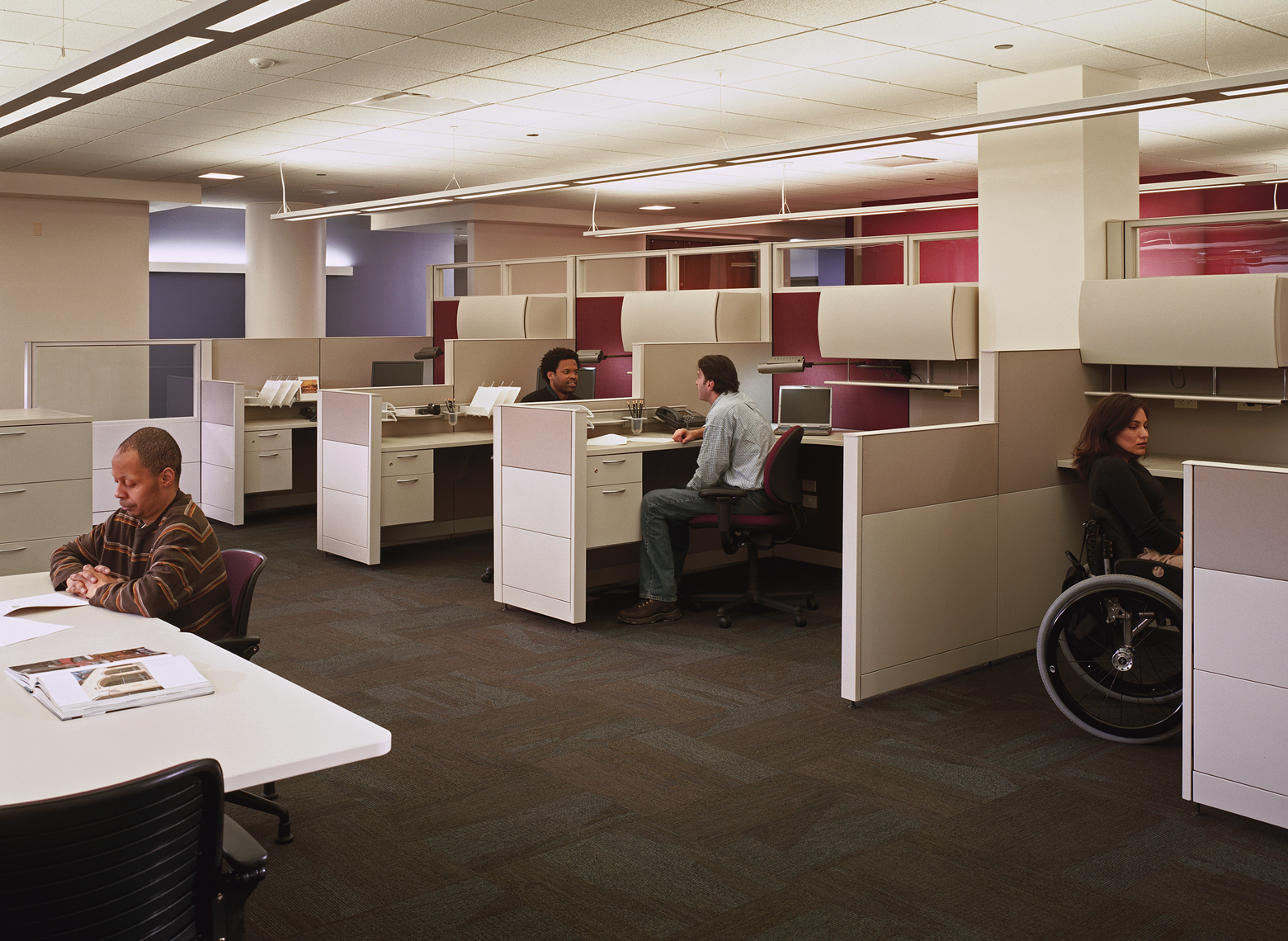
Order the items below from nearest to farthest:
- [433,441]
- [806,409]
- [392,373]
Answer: [806,409] → [433,441] → [392,373]

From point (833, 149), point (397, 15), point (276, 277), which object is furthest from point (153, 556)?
point (276, 277)

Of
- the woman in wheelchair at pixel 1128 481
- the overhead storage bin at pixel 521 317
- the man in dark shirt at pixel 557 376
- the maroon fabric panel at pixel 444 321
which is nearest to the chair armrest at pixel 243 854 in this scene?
the woman in wheelchair at pixel 1128 481

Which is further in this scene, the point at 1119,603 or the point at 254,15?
the point at 1119,603

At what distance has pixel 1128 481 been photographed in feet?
12.8

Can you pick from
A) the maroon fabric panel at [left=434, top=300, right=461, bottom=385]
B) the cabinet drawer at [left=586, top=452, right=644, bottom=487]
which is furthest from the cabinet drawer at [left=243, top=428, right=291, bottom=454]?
the cabinet drawer at [left=586, top=452, right=644, bottom=487]

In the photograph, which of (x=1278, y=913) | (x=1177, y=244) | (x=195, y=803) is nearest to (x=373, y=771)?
(x=195, y=803)

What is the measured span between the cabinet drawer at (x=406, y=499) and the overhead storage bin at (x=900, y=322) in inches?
102

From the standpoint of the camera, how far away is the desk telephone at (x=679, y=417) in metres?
6.15

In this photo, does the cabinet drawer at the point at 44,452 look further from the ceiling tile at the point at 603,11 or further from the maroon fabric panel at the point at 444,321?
the maroon fabric panel at the point at 444,321

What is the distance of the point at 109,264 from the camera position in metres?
10.1

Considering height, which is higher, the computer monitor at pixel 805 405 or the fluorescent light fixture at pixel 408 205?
the fluorescent light fixture at pixel 408 205

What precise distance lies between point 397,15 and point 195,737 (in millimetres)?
3616

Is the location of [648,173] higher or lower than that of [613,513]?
higher

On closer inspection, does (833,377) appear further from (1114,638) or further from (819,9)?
(1114,638)
